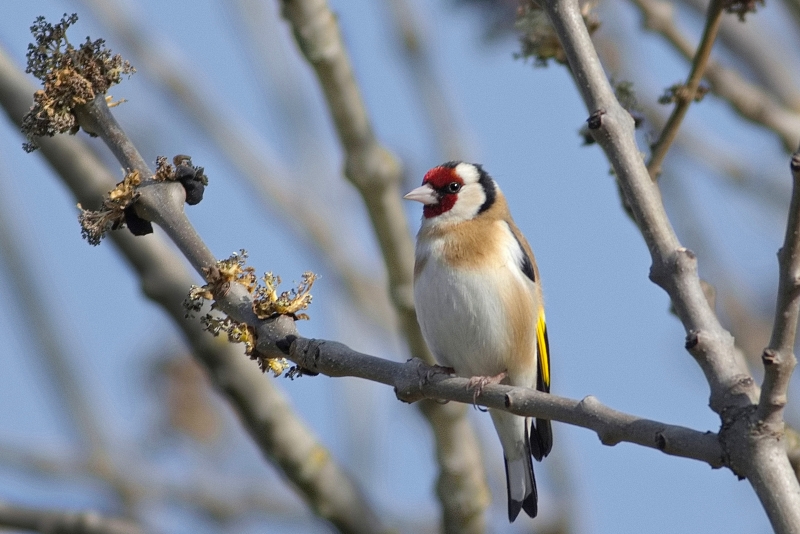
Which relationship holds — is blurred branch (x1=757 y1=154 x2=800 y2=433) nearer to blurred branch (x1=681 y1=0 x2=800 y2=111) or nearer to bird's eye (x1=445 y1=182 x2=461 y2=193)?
bird's eye (x1=445 y1=182 x2=461 y2=193)

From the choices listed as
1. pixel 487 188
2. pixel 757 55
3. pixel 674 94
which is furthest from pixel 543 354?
pixel 757 55

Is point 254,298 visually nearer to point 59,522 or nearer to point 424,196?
point 59,522

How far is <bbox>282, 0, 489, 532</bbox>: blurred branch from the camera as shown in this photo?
454 cm

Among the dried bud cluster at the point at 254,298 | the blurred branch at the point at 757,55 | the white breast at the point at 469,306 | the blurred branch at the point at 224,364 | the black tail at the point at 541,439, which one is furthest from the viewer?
the blurred branch at the point at 757,55

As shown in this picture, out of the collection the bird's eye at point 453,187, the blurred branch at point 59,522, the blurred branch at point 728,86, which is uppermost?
the blurred branch at point 728,86

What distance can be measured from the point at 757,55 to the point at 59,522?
4.84m

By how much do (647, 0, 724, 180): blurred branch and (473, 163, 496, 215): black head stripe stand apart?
136 centimetres

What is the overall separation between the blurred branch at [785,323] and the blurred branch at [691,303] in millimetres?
66

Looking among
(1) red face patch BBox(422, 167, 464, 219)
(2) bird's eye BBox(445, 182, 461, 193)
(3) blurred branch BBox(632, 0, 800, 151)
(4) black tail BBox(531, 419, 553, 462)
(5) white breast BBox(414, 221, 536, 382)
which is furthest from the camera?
(2) bird's eye BBox(445, 182, 461, 193)

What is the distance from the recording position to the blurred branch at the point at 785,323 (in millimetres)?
1914

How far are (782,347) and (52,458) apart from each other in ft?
15.5

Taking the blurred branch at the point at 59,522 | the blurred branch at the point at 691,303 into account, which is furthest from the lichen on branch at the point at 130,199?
the blurred branch at the point at 59,522

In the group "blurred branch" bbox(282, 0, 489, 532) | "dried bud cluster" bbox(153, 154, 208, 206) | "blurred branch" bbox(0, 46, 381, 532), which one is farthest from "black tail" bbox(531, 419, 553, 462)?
"dried bud cluster" bbox(153, 154, 208, 206)

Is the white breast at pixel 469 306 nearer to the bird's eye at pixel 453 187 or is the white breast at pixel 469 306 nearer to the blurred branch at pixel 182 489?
the bird's eye at pixel 453 187
